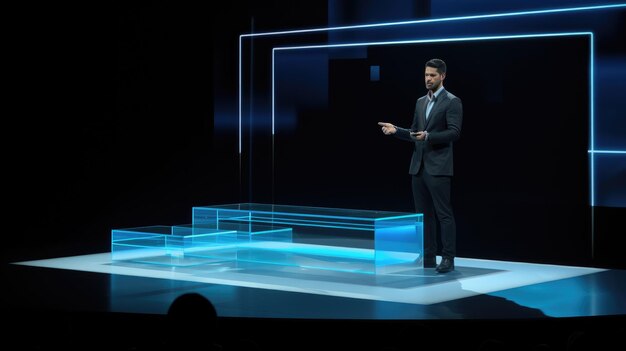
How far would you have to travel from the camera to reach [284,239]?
22.8 ft

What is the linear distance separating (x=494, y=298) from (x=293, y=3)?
3.88 m

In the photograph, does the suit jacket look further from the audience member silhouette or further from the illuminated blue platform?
the audience member silhouette

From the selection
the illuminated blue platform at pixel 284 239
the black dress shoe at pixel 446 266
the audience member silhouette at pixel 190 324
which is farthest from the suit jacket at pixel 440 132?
the audience member silhouette at pixel 190 324

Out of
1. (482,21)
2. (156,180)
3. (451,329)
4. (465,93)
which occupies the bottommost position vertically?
(451,329)

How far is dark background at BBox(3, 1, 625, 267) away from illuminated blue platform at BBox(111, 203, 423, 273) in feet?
2.52

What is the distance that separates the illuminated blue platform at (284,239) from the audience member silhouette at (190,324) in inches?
148

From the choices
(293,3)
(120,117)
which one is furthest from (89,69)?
(293,3)

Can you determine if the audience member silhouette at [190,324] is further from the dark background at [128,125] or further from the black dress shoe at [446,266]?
the dark background at [128,125]

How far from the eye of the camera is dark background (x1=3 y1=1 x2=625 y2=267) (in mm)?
7297

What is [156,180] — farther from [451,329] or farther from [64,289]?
[451,329]

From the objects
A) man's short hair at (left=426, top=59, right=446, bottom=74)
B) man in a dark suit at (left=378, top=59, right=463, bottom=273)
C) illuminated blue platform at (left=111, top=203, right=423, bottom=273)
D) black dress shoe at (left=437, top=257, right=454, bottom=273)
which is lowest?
black dress shoe at (left=437, top=257, right=454, bottom=273)

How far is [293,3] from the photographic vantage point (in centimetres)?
859

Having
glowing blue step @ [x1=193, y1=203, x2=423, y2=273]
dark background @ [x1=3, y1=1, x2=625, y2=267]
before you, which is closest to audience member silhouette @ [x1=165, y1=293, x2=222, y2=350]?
glowing blue step @ [x1=193, y1=203, x2=423, y2=273]

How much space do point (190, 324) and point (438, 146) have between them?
424 cm
